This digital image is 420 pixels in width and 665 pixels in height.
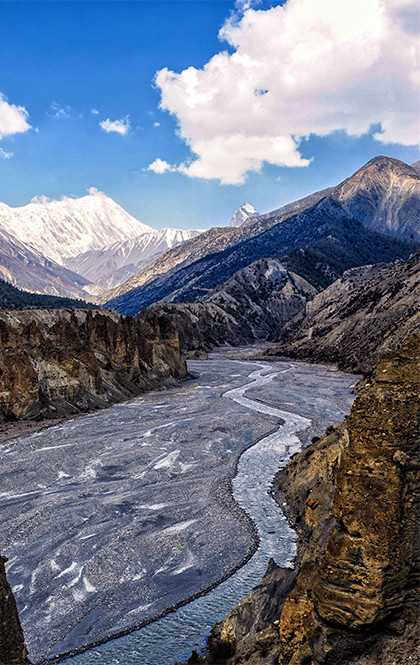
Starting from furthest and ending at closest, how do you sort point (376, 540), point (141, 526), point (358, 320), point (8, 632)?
point (358, 320), point (141, 526), point (8, 632), point (376, 540)

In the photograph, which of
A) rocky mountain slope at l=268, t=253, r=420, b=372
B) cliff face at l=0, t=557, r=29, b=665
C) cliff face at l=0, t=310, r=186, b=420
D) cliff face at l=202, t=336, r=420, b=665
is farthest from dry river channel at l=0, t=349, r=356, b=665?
rocky mountain slope at l=268, t=253, r=420, b=372

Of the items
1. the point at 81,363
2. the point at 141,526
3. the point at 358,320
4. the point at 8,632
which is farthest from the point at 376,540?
the point at 358,320

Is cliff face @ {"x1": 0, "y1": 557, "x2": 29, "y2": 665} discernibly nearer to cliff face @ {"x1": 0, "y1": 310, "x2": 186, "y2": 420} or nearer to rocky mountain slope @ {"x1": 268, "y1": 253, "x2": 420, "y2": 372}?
cliff face @ {"x1": 0, "y1": 310, "x2": 186, "y2": 420}

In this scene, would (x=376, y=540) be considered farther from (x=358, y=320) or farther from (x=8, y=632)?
(x=358, y=320)

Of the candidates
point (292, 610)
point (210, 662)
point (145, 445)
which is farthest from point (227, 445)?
point (292, 610)

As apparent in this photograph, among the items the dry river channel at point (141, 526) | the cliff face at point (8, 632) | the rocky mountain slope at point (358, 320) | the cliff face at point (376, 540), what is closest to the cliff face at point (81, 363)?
the dry river channel at point (141, 526)

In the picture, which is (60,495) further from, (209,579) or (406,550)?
(406,550)

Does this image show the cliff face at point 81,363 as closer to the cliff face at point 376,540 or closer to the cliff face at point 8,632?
the cliff face at point 8,632
